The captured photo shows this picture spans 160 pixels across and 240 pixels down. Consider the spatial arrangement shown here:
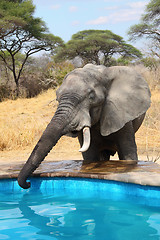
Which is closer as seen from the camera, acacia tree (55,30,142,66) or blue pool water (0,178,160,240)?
blue pool water (0,178,160,240)

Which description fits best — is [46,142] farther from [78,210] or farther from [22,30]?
[22,30]

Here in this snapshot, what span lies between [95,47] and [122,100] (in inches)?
820

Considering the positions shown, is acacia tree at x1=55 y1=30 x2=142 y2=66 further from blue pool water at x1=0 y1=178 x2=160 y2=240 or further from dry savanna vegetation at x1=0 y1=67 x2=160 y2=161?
blue pool water at x1=0 y1=178 x2=160 y2=240

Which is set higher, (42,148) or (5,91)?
(5,91)

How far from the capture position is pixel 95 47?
24.7 m

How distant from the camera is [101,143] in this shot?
4801 mm

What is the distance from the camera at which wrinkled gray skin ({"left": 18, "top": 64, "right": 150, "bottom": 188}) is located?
144 inches

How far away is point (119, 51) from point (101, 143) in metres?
22.1

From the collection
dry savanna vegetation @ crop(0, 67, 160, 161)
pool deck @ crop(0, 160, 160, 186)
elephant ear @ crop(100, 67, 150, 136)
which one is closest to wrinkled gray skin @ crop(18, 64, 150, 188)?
elephant ear @ crop(100, 67, 150, 136)

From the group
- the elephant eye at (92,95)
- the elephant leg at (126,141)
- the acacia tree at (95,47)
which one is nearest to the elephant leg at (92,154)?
the elephant leg at (126,141)

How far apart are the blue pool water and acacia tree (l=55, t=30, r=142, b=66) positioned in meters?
20.2

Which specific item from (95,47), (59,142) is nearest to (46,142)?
(59,142)

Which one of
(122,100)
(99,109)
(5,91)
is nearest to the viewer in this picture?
(99,109)

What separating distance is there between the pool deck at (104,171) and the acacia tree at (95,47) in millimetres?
19597
